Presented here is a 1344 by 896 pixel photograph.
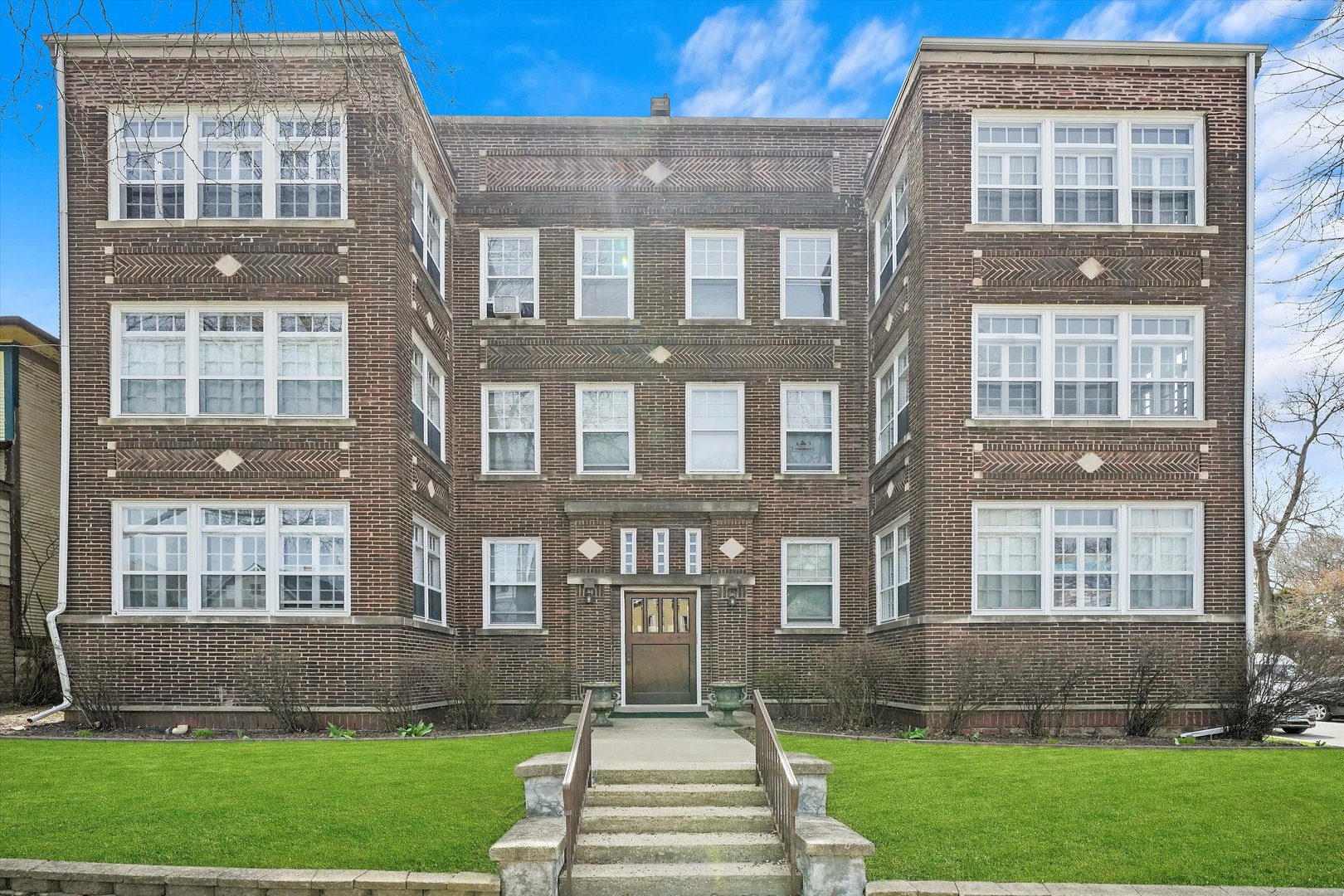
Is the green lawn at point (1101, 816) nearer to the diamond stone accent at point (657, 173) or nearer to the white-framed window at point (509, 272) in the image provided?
the white-framed window at point (509, 272)

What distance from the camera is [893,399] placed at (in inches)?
829

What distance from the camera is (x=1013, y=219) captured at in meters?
18.6

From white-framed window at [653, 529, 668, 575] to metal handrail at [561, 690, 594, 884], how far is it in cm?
1162

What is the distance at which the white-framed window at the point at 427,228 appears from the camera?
19.8 meters

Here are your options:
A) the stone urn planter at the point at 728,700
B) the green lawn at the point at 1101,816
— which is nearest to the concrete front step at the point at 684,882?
the green lawn at the point at 1101,816

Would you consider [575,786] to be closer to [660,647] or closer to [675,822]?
[675,822]

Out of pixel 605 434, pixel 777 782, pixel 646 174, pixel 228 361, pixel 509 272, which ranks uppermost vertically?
pixel 646 174

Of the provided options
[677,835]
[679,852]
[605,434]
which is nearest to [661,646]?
[605,434]

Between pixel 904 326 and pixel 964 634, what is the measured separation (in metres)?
5.24

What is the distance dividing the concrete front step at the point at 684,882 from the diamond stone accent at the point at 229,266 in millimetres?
12221

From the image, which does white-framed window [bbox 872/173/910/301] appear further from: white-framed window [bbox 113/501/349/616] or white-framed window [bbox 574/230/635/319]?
white-framed window [bbox 113/501/349/616]

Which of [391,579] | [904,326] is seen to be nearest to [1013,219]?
[904,326]

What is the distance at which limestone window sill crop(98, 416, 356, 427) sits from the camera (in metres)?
17.8

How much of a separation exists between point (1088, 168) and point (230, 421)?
13.9m
